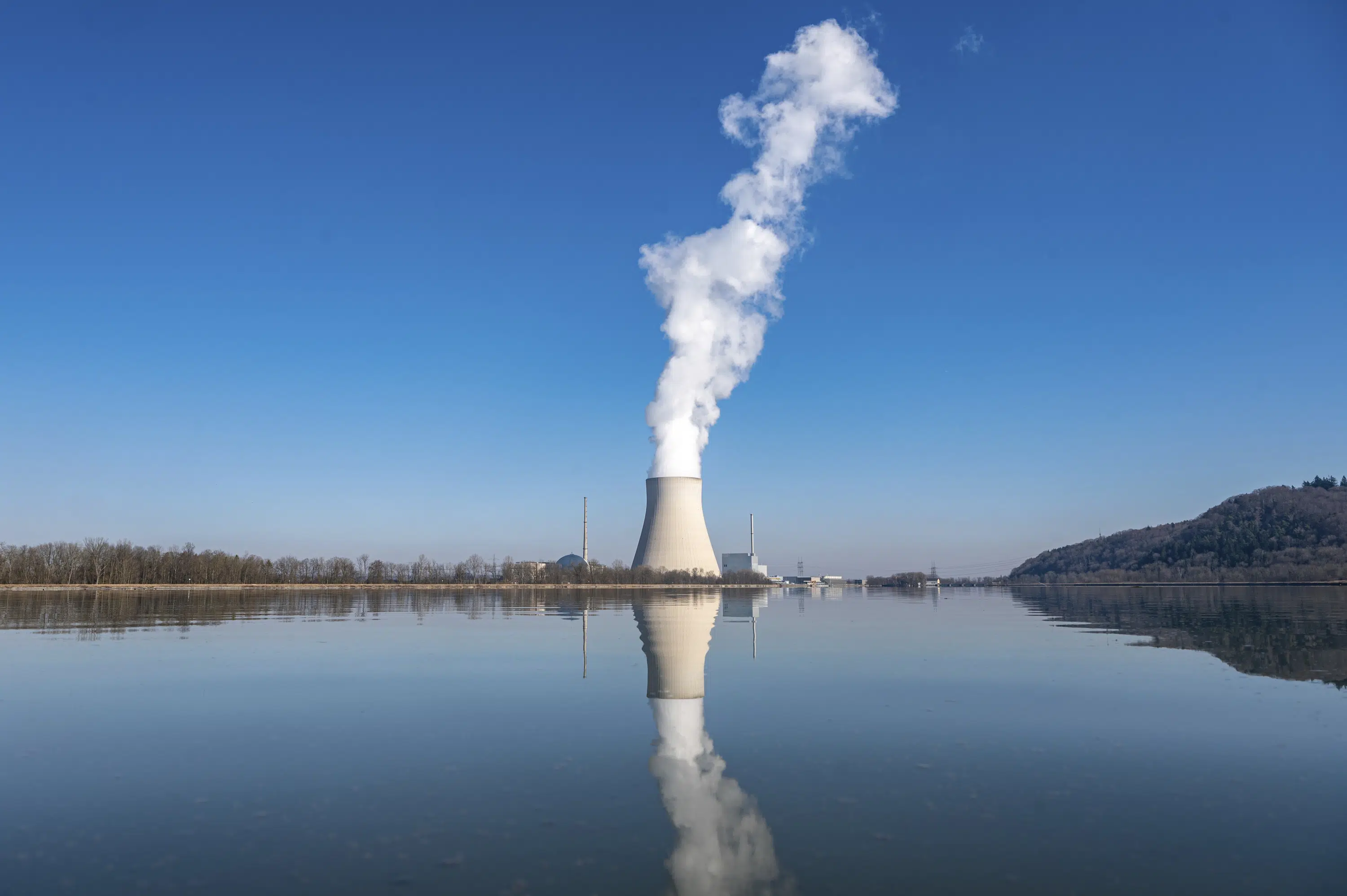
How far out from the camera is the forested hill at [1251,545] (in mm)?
79625

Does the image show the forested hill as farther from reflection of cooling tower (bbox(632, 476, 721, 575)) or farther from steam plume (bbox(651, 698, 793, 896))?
steam plume (bbox(651, 698, 793, 896))

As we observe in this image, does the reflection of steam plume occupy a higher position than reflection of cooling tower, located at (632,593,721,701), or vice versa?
the reflection of steam plume

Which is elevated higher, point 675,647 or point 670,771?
point 670,771

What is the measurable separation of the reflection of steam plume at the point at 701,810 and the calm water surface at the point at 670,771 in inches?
1.1

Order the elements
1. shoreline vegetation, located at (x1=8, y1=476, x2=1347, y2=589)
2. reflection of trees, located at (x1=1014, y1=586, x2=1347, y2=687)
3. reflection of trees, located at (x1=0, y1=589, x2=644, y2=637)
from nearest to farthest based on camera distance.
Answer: reflection of trees, located at (x1=1014, y1=586, x2=1347, y2=687), reflection of trees, located at (x1=0, y1=589, x2=644, y2=637), shoreline vegetation, located at (x1=8, y1=476, x2=1347, y2=589)

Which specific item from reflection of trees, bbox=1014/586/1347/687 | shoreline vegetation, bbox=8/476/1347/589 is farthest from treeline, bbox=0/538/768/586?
reflection of trees, bbox=1014/586/1347/687

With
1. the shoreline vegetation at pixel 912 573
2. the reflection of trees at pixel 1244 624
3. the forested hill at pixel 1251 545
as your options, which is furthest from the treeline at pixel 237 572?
the forested hill at pixel 1251 545

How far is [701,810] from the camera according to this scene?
5.90m

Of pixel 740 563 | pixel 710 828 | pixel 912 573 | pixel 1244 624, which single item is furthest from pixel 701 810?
pixel 912 573

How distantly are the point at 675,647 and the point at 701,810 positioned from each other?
10.9 metres

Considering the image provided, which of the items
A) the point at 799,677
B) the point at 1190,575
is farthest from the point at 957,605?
the point at 1190,575

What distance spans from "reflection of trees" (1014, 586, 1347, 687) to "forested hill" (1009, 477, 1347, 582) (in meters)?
32.8

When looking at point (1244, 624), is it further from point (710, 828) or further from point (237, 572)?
point (237, 572)

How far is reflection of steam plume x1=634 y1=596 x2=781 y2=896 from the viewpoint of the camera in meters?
4.71
